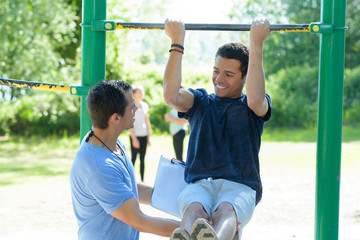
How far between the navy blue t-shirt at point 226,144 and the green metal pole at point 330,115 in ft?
1.43

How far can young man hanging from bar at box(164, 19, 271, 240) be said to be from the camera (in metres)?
2.32

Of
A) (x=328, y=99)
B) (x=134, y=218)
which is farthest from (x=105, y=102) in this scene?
(x=328, y=99)

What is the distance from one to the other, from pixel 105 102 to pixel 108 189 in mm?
379

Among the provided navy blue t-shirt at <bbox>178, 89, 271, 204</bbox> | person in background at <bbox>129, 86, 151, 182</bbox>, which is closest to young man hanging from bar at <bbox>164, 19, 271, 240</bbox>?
navy blue t-shirt at <bbox>178, 89, 271, 204</bbox>

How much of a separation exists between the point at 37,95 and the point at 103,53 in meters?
11.0

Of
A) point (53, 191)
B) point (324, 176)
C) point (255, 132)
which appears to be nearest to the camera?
point (255, 132)

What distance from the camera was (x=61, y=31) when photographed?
1356 centimetres

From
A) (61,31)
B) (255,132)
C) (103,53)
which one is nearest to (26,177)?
(61,31)

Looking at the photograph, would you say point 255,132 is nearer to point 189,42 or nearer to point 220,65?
point 220,65

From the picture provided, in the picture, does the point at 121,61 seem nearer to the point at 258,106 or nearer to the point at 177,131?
the point at 177,131

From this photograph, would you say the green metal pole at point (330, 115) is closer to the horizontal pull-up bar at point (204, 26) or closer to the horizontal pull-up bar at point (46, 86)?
the horizontal pull-up bar at point (204, 26)

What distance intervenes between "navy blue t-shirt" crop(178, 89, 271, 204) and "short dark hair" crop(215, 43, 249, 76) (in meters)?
0.16

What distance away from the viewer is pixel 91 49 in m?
2.83

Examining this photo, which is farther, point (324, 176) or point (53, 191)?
point (53, 191)
